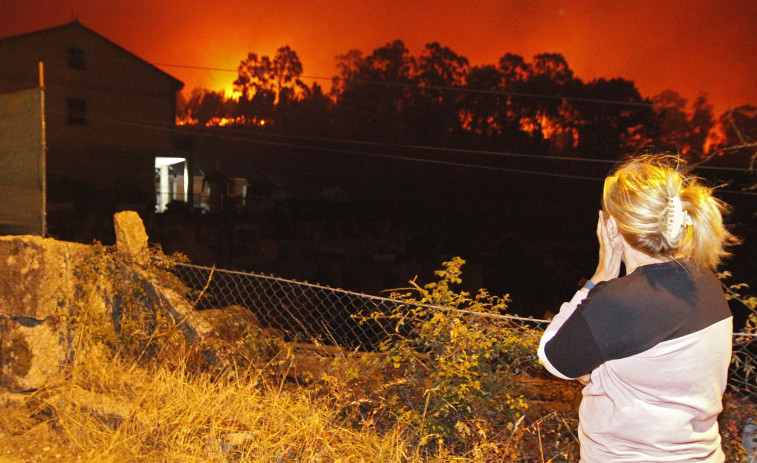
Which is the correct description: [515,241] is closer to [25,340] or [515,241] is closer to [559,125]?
[559,125]

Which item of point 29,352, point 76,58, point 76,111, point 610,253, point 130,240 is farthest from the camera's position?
point 76,58

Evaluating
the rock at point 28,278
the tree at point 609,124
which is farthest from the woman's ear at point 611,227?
the tree at point 609,124

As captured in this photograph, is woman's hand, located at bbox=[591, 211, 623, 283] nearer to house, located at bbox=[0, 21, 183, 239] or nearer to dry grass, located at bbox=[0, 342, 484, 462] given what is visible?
dry grass, located at bbox=[0, 342, 484, 462]

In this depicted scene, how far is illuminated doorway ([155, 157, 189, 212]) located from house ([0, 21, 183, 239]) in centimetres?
12

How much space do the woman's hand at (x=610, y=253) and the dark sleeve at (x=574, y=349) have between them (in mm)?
222

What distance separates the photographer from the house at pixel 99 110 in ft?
79.0

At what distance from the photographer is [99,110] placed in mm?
25438

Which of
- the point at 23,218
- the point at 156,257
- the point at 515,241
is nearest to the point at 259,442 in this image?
the point at 156,257

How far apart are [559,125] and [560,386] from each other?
58.8 feet

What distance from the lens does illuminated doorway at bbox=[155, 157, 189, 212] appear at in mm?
26250

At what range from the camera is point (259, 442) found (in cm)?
286

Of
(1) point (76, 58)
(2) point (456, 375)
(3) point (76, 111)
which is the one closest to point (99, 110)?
(3) point (76, 111)

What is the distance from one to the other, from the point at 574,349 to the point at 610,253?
37 cm

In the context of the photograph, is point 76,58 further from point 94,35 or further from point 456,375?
point 456,375
